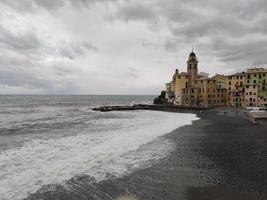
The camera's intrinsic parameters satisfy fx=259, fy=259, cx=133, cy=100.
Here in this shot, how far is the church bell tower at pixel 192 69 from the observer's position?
3974 inches

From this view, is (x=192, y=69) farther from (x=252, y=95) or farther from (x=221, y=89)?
Answer: (x=252, y=95)

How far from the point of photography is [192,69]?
10125 cm

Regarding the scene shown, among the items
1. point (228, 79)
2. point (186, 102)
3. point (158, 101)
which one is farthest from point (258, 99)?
point (158, 101)

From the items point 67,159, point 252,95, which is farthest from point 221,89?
point 67,159

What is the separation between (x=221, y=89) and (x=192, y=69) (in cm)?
1345

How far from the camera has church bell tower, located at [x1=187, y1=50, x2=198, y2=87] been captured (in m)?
101

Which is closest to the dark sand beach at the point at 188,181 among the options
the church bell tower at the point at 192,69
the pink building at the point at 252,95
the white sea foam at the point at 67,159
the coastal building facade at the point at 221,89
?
the white sea foam at the point at 67,159

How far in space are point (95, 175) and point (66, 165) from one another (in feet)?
11.6

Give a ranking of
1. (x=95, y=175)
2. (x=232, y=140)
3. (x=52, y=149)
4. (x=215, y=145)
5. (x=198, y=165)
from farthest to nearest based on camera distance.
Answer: (x=232, y=140) → (x=215, y=145) → (x=52, y=149) → (x=198, y=165) → (x=95, y=175)

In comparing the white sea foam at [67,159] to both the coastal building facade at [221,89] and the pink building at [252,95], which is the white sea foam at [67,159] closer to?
the pink building at [252,95]

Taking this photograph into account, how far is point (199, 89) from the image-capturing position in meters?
96.2

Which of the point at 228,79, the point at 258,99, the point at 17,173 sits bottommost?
the point at 17,173

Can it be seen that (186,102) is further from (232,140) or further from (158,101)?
(232,140)

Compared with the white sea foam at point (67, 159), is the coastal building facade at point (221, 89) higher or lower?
higher
